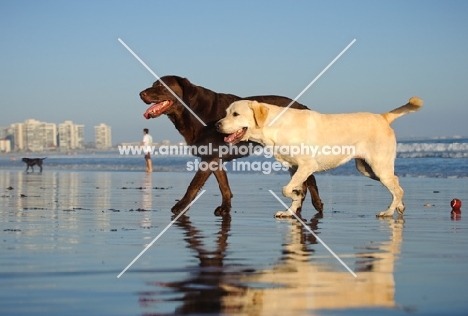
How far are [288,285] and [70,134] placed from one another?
101354mm

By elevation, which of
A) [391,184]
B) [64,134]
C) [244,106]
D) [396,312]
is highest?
[64,134]

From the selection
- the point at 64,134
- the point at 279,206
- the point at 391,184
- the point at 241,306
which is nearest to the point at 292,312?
the point at 241,306

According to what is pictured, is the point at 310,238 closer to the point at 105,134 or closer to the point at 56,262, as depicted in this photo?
the point at 56,262

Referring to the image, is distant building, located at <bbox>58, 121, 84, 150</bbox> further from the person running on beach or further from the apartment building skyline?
the person running on beach

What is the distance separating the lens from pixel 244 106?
1019 centimetres

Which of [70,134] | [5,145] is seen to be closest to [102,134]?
[70,134]

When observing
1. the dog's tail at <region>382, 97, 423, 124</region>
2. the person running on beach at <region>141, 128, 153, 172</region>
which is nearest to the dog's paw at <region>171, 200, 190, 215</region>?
the dog's tail at <region>382, 97, 423, 124</region>

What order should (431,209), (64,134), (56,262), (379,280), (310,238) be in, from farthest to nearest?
1. (64,134)
2. (431,209)
3. (310,238)
4. (56,262)
5. (379,280)

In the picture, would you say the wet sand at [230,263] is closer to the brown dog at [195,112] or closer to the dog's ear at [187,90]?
the brown dog at [195,112]

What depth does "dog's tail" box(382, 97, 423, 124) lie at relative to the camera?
10633 millimetres

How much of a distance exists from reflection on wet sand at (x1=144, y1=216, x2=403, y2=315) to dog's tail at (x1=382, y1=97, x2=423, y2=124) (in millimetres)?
4289

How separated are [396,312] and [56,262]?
9.00 feet

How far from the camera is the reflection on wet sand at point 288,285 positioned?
4.35 metres

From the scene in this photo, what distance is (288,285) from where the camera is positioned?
498cm
